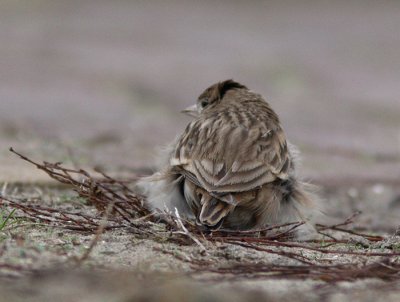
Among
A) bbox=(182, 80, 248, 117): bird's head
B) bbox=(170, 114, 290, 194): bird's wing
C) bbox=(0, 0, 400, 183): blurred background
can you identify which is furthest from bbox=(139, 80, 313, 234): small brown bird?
bbox=(0, 0, 400, 183): blurred background

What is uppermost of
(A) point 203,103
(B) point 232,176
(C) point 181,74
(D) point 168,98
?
(C) point 181,74

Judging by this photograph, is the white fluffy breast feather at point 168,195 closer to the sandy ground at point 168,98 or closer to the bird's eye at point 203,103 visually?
the sandy ground at point 168,98

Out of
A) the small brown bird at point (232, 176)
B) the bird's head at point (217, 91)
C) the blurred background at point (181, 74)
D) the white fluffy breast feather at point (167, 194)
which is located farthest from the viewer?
the blurred background at point (181, 74)

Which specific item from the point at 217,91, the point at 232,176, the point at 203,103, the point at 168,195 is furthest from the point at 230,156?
the point at 203,103

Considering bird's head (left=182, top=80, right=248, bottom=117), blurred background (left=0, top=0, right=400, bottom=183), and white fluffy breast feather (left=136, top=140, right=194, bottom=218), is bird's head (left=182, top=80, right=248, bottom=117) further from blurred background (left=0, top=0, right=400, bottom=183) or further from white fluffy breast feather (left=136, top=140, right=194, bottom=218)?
blurred background (left=0, top=0, right=400, bottom=183)

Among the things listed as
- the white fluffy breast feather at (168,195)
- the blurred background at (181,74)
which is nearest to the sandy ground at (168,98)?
the blurred background at (181,74)

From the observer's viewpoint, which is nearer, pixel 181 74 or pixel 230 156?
pixel 230 156

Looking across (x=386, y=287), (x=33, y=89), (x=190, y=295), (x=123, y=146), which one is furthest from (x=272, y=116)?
(x=33, y=89)

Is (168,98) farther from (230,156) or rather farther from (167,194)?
(230,156)
